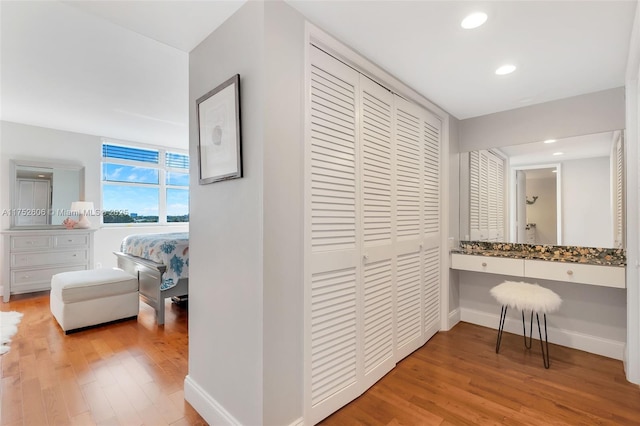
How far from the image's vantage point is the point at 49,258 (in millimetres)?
4324

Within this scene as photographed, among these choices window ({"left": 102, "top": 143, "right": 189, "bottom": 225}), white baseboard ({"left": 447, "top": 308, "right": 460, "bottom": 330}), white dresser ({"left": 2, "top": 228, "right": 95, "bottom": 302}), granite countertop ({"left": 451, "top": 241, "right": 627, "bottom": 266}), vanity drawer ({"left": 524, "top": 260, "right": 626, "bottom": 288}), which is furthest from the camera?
window ({"left": 102, "top": 143, "right": 189, "bottom": 225})

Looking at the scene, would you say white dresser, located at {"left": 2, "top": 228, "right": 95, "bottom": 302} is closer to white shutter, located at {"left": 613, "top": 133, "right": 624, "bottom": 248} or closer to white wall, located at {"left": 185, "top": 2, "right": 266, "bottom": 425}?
white wall, located at {"left": 185, "top": 2, "right": 266, "bottom": 425}

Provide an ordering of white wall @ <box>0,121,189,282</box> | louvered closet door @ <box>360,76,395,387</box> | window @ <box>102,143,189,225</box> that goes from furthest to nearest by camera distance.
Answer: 1. window @ <box>102,143,189,225</box>
2. white wall @ <box>0,121,189,282</box>
3. louvered closet door @ <box>360,76,395,387</box>

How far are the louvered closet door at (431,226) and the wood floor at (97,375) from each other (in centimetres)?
210

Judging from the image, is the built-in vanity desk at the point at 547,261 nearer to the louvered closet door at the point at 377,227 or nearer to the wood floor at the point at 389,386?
the wood floor at the point at 389,386

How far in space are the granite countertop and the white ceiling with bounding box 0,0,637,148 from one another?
1382 millimetres

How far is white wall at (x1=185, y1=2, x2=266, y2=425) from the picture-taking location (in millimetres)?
1441

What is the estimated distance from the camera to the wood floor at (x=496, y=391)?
180 cm

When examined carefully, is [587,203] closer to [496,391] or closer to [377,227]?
[496,391]

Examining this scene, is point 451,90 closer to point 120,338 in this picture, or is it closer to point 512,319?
point 512,319

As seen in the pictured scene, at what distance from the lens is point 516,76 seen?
2.33 metres

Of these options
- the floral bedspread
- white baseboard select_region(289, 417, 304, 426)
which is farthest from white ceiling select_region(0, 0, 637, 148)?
white baseboard select_region(289, 417, 304, 426)

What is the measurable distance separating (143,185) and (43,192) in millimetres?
1452

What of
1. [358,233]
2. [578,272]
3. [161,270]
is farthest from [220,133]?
[578,272]
